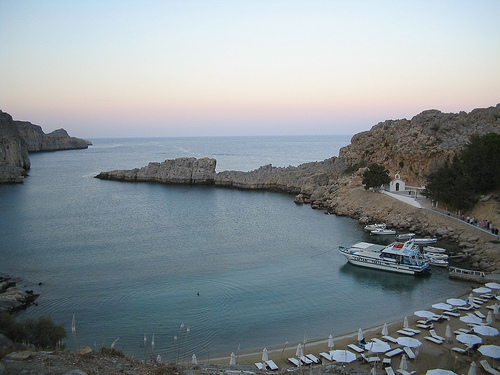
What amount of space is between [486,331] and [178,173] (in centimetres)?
7049

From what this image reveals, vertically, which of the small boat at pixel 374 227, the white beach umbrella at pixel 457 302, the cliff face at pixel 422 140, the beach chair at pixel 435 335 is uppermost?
the cliff face at pixel 422 140

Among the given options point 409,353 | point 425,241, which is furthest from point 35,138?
point 409,353

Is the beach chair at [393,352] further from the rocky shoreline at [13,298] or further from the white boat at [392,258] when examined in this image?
the rocky shoreline at [13,298]

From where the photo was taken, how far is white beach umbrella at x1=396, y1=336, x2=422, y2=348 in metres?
17.2

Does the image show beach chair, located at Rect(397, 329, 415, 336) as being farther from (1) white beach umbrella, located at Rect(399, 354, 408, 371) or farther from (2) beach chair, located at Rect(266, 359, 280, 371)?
(2) beach chair, located at Rect(266, 359, 280, 371)

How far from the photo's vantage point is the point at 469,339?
1766cm

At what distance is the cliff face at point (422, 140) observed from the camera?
57500mm

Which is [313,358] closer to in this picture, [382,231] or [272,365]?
[272,365]

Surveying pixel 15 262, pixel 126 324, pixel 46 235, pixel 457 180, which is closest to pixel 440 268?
pixel 457 180

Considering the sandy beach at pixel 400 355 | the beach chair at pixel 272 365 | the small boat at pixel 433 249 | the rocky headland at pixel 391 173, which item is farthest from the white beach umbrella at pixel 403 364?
the small boat at pixel 433 249

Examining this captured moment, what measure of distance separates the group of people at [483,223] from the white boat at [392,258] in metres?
8.23

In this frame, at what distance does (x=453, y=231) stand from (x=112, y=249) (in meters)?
32.4

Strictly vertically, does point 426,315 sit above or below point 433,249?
below

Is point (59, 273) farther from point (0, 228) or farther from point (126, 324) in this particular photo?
point (0, 228)
